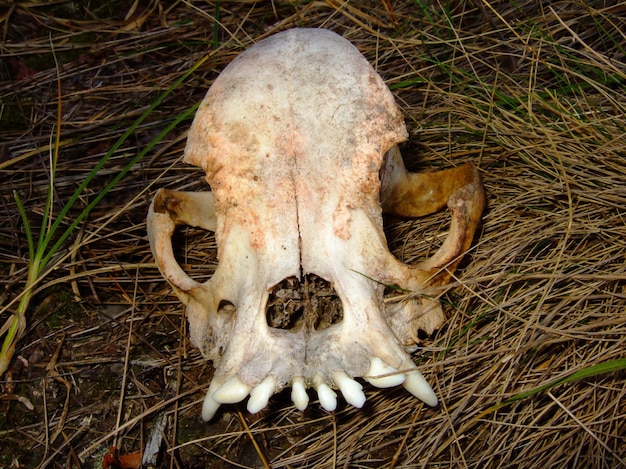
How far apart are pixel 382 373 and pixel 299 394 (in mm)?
272

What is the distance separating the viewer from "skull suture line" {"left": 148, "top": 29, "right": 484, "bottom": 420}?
226cm

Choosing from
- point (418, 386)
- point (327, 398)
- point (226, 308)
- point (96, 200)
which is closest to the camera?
point (327, 398)

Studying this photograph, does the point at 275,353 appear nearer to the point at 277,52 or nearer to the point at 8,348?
the point at 277,52

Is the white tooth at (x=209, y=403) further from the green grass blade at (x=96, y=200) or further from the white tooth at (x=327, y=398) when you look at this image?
the green grass blade at (x=96, y=200)

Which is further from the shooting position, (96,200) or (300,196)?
(96,200)

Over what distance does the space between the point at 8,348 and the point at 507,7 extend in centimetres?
306

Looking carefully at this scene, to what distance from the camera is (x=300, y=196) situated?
2357 millimetres

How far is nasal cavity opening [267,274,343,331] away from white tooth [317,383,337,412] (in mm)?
265

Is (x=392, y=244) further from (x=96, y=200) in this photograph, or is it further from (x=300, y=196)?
(x=96, y=200)

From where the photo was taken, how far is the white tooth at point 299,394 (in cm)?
205

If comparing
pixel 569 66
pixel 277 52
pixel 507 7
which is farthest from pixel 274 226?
pixel 507 7

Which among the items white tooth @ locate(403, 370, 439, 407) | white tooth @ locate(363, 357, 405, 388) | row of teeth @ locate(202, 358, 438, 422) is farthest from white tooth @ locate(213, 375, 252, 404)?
white tooth @ locate(403, 370, 439, 407)

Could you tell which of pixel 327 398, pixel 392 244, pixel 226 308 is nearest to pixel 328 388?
pixel 327 398

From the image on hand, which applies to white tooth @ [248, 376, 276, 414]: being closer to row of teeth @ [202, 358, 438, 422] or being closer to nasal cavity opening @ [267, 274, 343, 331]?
row of teeth @ [202, 358, 438, 422]
